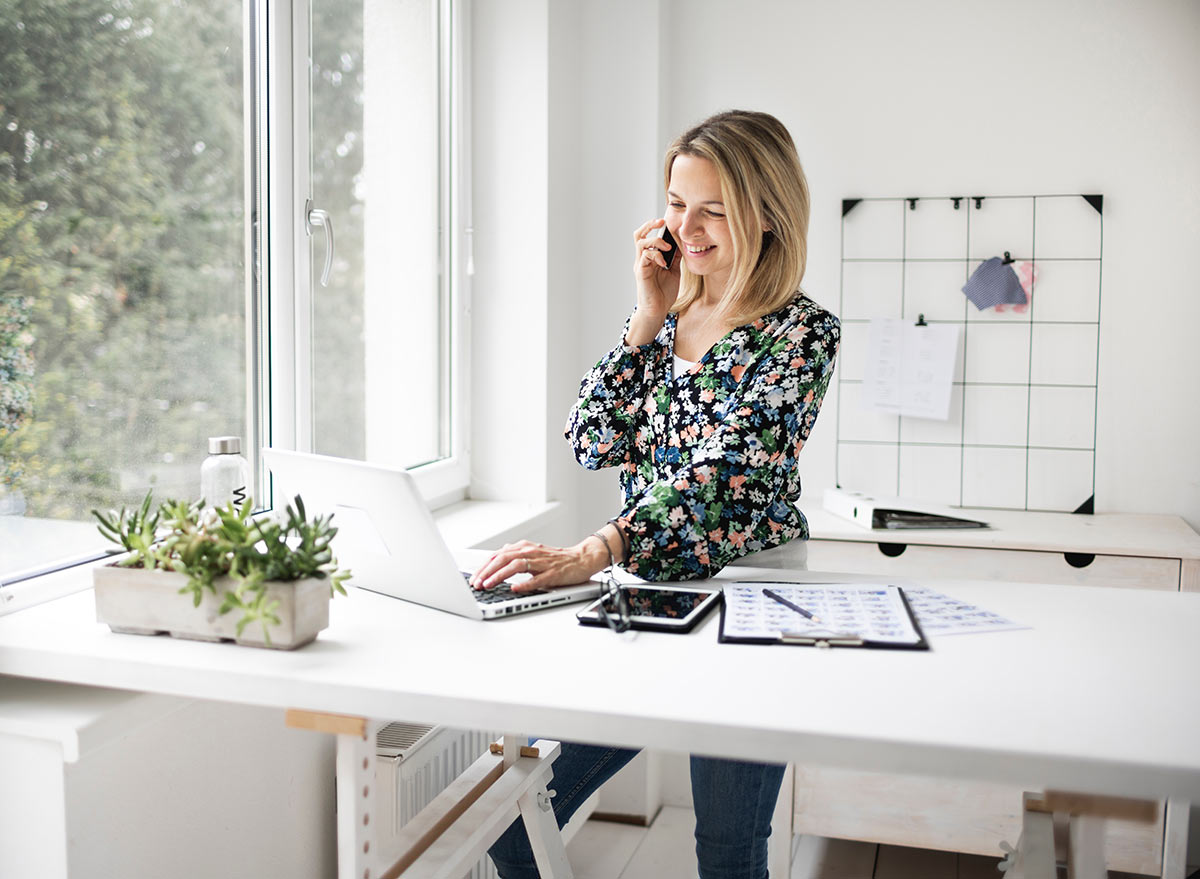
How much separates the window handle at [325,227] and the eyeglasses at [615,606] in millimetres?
877

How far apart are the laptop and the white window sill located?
307 mm

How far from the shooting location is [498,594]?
4.29 feet

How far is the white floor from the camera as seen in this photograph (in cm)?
244

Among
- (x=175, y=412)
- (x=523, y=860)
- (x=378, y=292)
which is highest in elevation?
(x=378, y=292)

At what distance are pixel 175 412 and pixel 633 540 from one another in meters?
0.71

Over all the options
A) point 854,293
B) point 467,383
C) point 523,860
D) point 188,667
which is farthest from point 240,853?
point 854,293

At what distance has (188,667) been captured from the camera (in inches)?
41.4

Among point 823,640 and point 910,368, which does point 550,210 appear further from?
point 823,640

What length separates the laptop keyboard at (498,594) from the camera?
128cm

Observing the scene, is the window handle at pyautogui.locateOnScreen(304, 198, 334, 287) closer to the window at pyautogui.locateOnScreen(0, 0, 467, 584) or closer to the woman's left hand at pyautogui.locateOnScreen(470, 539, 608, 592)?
the window at pyautogui.locateOnScreen(0, 0, 467, 584)

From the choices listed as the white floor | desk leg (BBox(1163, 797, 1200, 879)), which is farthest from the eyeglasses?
desk leg (BBox(1163, 797, 1200, 879))

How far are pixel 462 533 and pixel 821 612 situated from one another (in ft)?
3.51

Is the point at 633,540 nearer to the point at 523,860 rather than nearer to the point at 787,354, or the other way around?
the point at 787,354

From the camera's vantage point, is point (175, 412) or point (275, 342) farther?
point (275, 342)
